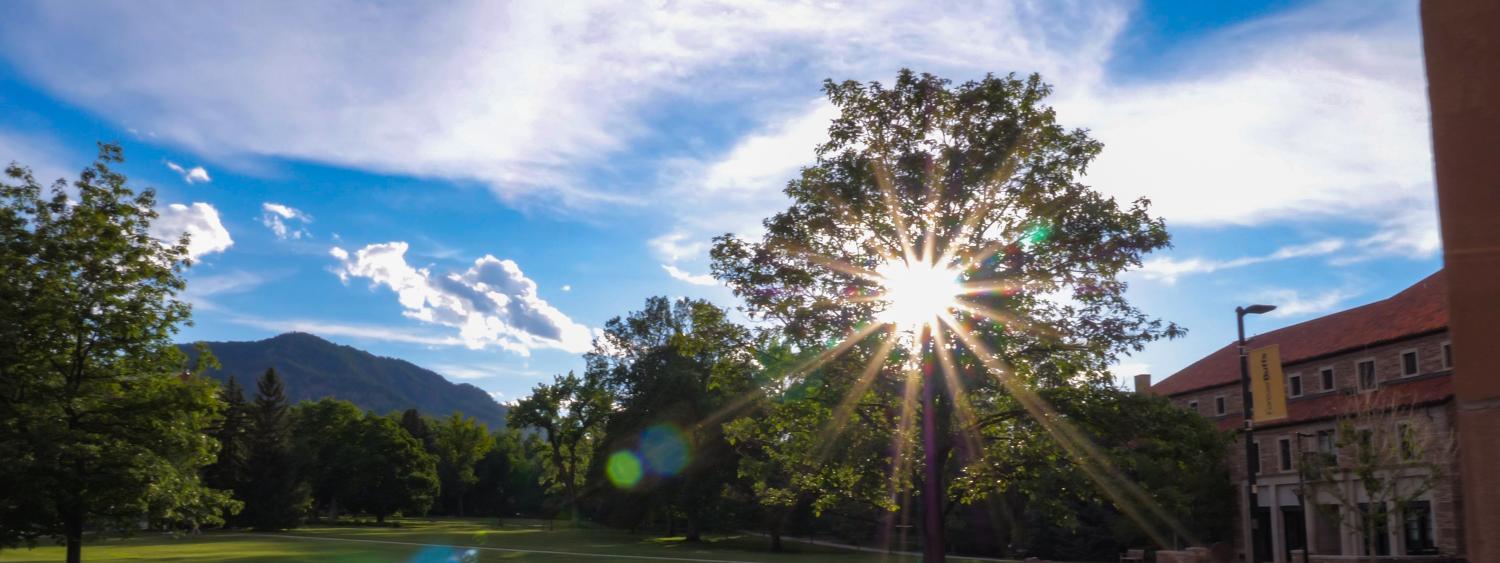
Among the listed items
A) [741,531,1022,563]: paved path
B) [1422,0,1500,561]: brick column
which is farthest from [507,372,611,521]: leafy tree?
[1422,0,1500,561]: brick column

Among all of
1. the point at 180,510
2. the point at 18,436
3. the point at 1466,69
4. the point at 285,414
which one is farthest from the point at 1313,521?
the point at 285,414

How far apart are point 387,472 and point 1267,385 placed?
89.4m

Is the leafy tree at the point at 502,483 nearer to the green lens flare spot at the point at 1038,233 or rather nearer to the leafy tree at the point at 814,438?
the leafy tree at the point at 814,438

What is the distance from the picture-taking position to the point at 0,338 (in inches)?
858

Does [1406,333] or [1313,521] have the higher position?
[1406,333]

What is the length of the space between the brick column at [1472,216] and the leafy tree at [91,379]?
23.6 m

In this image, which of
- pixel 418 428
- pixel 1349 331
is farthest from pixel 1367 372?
pixel 418 428

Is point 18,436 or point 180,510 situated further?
point 180,510

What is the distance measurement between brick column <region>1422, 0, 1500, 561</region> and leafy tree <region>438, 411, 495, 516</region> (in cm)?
12499

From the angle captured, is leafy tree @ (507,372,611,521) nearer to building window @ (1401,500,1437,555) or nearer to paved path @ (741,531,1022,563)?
paved path @ (741,531,1022,563)

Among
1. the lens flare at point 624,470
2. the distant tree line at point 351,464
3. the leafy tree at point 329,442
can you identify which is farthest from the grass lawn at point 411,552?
the leafy tree at point 329,442

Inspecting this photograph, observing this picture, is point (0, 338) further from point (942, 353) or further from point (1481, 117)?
point (1481, 117)

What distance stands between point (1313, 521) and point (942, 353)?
38.0 metres

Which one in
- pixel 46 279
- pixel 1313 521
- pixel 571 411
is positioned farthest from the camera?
pixel 571 411
